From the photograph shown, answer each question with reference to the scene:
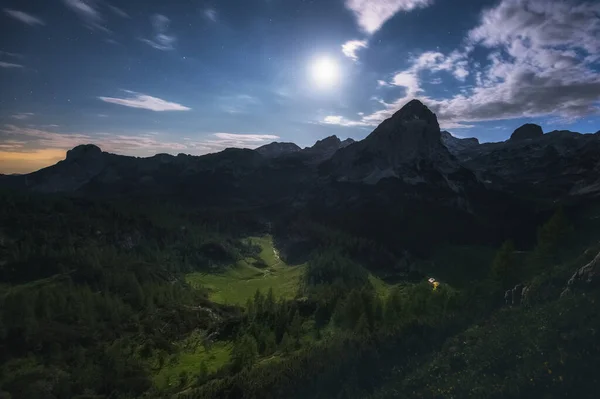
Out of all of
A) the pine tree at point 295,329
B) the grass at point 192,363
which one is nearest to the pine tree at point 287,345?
the pine tree at point 295,329

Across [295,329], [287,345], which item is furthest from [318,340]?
[295,329]

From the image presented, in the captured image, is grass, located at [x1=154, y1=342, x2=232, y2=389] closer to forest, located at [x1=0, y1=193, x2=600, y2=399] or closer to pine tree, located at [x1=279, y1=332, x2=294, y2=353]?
forest, located at [x1=0, y1=193, x2=600, y2=399]

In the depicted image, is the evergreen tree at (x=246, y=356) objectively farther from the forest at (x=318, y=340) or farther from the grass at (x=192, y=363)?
the grass at (x=192, y=363)

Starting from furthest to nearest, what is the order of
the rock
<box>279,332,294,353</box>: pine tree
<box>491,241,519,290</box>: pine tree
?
<box>279,332,294,353</box>: pine tree, <box>491,241,519,290</box>: pine tree, the rock

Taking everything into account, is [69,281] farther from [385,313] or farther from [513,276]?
[513,276]

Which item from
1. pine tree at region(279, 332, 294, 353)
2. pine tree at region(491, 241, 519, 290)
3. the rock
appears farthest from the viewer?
pine tree at region(279, 332, 294, 353)

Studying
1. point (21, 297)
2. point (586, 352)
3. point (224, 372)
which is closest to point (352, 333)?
point (224, 372)

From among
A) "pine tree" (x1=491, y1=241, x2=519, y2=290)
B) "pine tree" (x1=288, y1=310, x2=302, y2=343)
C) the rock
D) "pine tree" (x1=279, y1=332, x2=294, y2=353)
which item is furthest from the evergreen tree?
the rock
